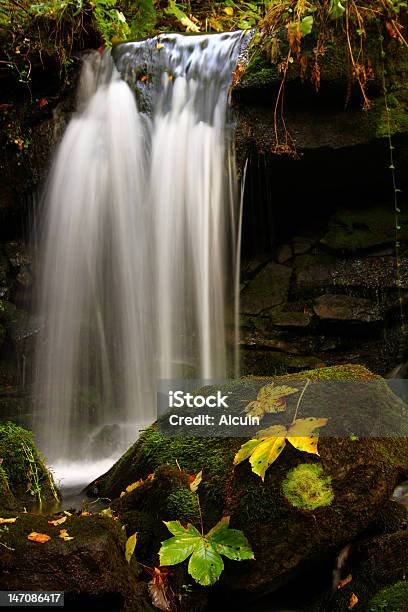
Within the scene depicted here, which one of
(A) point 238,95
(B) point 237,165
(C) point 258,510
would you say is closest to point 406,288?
(B) point 237,165

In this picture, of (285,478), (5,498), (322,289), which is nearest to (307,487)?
(285,478)

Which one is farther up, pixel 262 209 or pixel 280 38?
pixel 280 38

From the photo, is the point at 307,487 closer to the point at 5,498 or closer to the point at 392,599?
the point at 392,599

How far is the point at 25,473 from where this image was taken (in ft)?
12.5

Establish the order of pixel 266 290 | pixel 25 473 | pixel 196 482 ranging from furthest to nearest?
pixel 266 290 → pixel 25 473 → pixel 196 482

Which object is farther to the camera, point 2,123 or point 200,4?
point 200,4

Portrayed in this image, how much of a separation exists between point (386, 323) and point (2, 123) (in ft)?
15.8

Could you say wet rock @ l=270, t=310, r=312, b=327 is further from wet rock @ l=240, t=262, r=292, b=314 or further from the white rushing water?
the white rushing water

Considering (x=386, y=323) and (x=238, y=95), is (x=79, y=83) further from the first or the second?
(x=386, y=323)

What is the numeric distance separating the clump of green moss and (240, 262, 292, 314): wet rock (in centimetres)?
379

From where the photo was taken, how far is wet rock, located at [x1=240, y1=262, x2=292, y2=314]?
6.30 meters

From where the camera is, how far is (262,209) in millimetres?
6328

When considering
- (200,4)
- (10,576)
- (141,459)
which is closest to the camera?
(10,576)

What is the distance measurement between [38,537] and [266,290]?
14.6 ft
